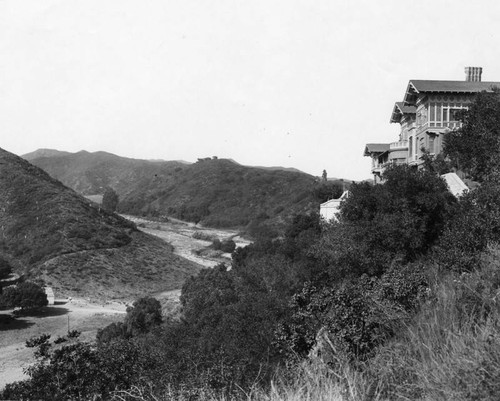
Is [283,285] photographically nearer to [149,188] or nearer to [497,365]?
[497,365]

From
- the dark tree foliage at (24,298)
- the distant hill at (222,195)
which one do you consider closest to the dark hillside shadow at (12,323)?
the dark tree foliage at (24,298)

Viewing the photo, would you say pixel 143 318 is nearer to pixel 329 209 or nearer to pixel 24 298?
pixel 24 298

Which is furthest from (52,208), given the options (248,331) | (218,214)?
(248,331)

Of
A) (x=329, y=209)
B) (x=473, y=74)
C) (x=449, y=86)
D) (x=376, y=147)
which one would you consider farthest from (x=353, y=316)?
(x=376, y=147)

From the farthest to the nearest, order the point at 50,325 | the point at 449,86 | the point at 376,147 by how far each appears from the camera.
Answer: the point at 376,147, the point at 50,325, the point at 449,86

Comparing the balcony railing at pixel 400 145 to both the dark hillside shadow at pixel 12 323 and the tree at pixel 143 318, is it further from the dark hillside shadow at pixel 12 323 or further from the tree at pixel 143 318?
the dark hillside shadow at pixel 12 323

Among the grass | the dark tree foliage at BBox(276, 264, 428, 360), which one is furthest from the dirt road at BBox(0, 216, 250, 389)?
the grass
